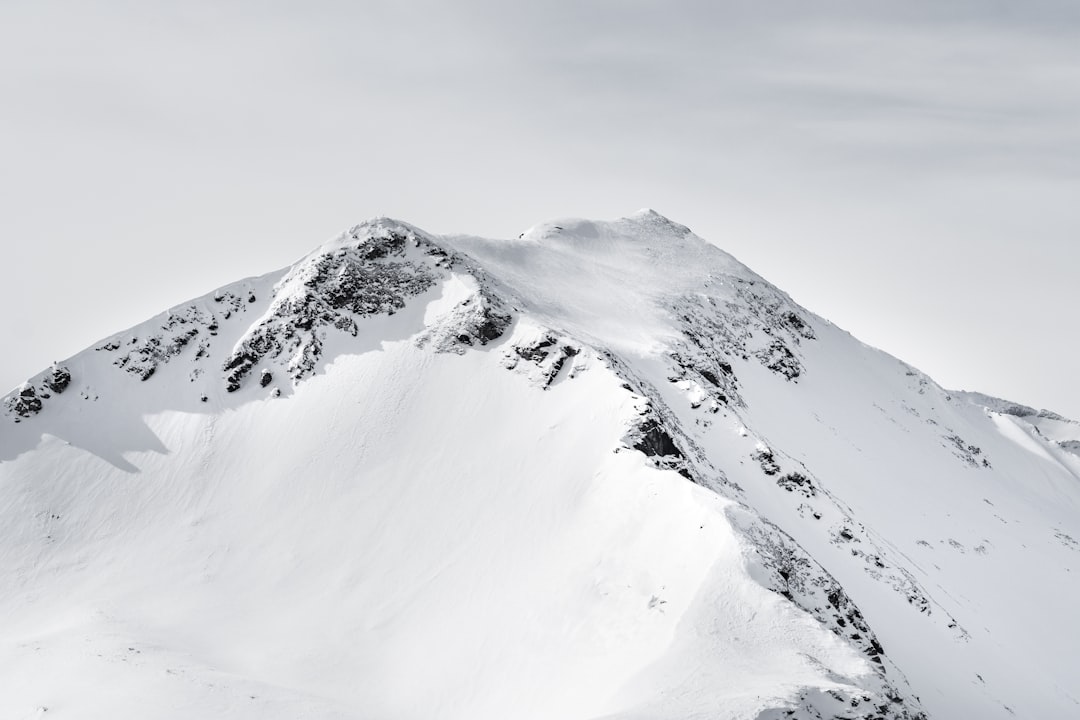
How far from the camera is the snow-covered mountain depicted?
26.3 m

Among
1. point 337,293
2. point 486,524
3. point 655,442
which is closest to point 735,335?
point 655,442

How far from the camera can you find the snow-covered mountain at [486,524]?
26312mm

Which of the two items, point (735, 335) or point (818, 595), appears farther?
point (735, 335)

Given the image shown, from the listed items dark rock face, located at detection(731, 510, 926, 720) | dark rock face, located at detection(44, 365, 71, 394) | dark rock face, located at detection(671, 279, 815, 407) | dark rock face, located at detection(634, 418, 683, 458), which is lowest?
dark rock face, located at detection(44, 365, 71, 394)

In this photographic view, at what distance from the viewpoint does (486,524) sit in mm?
35062

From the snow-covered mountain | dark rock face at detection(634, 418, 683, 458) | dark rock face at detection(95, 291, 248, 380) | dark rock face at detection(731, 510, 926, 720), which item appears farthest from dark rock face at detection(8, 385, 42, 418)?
dark rock face at detection(731, 510, 926, 720)

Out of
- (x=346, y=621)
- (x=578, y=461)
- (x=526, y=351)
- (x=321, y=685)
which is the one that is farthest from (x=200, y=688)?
(x=526, y=351)

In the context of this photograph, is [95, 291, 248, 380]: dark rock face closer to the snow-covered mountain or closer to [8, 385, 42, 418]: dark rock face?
the snow-covered mountain

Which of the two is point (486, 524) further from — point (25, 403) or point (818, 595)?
point (25, 403)

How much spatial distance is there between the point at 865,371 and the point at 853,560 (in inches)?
1458

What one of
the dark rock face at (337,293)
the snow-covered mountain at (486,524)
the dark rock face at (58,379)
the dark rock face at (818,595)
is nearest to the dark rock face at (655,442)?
the snow-covered mountain at (486,524)

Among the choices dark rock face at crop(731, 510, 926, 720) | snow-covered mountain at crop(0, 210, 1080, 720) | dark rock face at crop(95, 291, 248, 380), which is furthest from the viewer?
dark rock face at crop(95, 291, 248, 380)

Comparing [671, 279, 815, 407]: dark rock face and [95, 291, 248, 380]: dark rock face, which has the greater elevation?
[671, 279, 815, 407]: dark rock face

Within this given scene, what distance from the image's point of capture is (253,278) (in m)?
53.2
